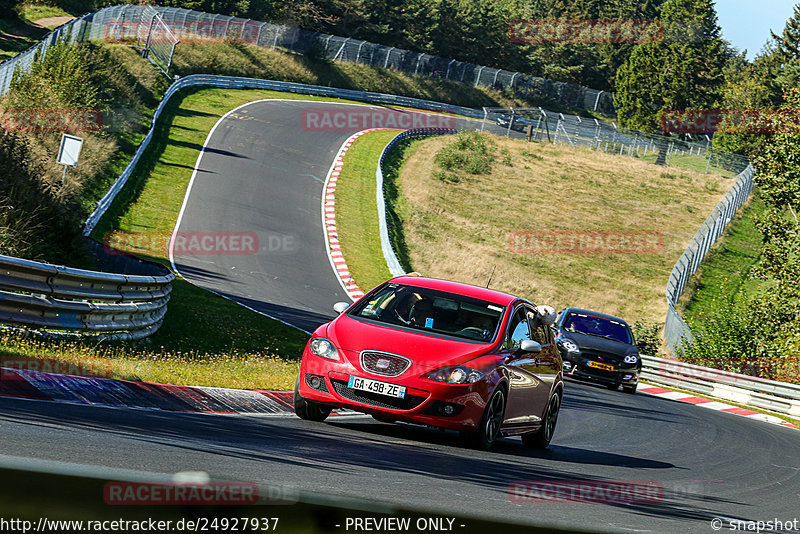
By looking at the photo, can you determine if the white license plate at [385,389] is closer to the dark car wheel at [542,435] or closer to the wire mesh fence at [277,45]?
the dark car wheel at [542,435]

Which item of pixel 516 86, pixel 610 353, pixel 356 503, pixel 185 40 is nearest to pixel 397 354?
pixel 356 503

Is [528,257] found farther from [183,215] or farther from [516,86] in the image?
[516,86]

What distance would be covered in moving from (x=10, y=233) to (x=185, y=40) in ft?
169

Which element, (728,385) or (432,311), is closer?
(432,311)

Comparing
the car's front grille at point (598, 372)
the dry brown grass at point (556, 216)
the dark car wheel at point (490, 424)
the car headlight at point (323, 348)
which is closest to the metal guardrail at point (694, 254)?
the dry brown grass at point (556, 216)

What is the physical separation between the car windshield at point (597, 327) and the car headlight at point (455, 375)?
13.5 m

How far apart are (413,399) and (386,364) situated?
1.36 ft

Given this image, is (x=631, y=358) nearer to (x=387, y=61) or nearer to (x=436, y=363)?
(x=436, y=363)

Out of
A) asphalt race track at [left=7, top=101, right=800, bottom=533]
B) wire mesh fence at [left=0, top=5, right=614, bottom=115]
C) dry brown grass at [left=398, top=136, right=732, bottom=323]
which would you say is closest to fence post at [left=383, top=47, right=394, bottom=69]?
wire mesh fence at [left=0, top=5, right=614, bottom=115]

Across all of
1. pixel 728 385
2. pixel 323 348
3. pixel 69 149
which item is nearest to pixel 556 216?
pixel 728 385

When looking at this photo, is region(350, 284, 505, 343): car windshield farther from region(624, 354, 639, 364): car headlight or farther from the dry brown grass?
the dry brown grass

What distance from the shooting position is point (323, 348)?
31.5ft

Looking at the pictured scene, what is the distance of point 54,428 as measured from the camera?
22.0 ft

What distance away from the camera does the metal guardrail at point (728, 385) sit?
24.4 m
